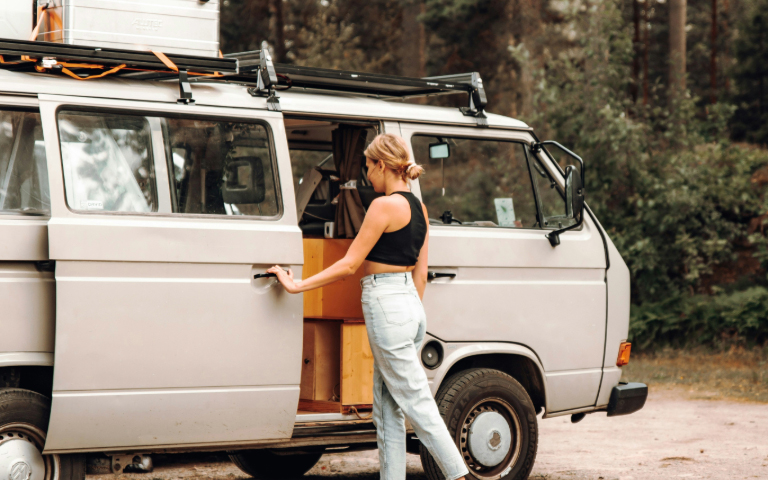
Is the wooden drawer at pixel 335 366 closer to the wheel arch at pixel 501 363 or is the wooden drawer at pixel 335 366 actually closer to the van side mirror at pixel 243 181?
the wheel arch at pixel 501 363

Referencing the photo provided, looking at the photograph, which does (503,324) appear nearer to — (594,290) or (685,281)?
(594,290)

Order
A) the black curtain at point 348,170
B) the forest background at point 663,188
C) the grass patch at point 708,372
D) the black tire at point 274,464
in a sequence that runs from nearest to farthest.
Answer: the black curtain at point 348,170
the black tire at point 274,464
the grass patch at point 708,372
the forest background at point 663,188

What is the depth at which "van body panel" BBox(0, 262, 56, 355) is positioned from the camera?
4.39 meters

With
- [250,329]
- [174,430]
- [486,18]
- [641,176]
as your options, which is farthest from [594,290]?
[486,18]

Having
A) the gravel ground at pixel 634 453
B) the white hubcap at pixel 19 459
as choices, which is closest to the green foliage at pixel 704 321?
the gravel ground at pixel 634 453

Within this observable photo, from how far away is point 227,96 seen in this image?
5.21m

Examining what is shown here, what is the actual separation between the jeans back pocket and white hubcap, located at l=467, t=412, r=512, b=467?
134 centimetres

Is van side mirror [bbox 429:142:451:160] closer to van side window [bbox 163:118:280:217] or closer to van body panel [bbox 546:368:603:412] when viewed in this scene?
van side window [bbox 163:118:280:217]

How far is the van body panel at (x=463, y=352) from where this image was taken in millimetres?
5828

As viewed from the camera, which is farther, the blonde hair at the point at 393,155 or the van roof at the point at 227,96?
the blonde hair at the point at 393,155

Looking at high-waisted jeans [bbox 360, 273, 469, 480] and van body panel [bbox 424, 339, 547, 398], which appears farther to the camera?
van body panel [bbox 424, 339, 547, 398]

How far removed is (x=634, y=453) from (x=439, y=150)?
3649mm

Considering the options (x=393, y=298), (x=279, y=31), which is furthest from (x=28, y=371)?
(x=279, y=31)

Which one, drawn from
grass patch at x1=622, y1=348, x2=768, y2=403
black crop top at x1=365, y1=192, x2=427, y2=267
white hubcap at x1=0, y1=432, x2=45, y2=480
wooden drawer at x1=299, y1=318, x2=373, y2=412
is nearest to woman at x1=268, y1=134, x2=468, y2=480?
black crop top at x1=365, y1=192, x2=427, y2=267
